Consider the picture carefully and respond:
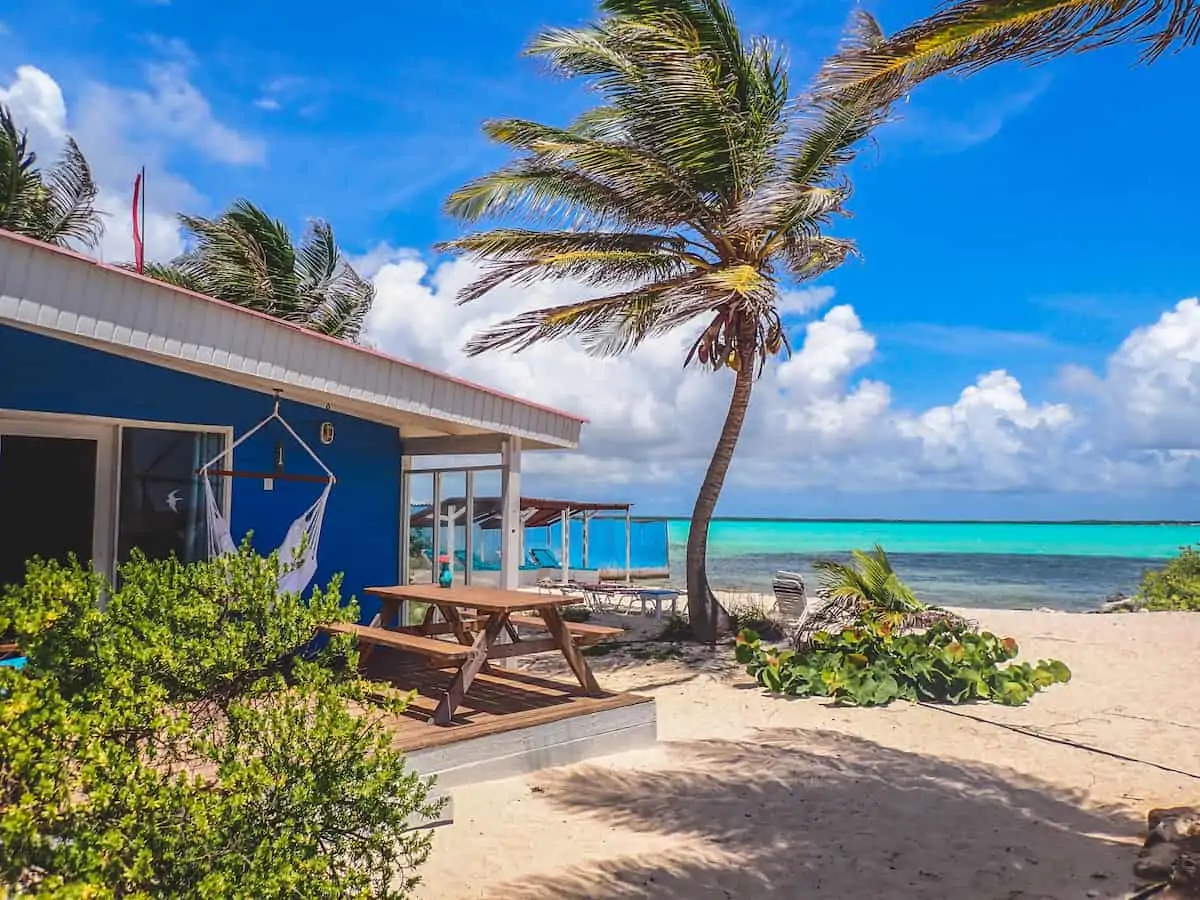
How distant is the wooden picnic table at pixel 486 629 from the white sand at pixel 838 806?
0.56 metres

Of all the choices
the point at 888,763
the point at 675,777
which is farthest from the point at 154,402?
the point at 888,763

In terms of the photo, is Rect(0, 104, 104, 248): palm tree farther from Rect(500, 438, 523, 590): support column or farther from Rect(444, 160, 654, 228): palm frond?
Rect(500, 438, 523, 590): support column

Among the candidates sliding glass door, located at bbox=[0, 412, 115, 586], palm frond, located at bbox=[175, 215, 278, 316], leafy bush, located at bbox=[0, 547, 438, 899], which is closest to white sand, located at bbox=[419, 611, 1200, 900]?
leafy bush, located at bbox=[0, 547, 438, 899]

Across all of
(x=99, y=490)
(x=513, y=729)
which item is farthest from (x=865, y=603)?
(x=99, y=490)

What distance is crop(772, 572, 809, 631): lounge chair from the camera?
11.5m

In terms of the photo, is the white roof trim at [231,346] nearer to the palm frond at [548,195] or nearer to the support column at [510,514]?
the support column at [510,514]

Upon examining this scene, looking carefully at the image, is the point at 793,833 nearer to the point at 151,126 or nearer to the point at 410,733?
the point at 410,733

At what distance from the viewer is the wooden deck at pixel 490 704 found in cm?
510

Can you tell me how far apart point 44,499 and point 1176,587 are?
50.2ft

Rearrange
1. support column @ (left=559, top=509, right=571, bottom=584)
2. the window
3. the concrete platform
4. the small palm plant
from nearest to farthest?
1. the concrete platform
2. the window
3. the small palm plant
4. support column @ (left=559, top=509, right=571, bottom=584)

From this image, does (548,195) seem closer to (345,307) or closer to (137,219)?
(137,219)

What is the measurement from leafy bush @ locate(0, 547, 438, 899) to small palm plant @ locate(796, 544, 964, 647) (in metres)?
6.73

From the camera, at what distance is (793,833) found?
4469mm

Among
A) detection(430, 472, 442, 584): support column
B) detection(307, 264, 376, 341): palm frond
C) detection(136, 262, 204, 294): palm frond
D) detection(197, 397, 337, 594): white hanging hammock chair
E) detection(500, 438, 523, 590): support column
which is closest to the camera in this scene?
detection(197, 397, 337, 594): white hanging hammock chair
